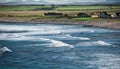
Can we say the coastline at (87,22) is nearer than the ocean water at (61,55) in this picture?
No

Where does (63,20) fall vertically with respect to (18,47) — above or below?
below

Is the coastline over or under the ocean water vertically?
under

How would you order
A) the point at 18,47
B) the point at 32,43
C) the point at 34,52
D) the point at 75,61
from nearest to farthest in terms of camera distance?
the point at 75,61 → the point at 34,52 → the point at 18,47 → the point at 32,43

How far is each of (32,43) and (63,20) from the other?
248ft

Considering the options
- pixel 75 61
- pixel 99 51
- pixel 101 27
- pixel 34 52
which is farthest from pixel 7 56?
pixel 101 27

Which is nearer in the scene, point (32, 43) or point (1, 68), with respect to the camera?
point (1, 68)

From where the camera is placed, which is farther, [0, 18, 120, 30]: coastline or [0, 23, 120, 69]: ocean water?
[0, 18, 120, 30]: coastline

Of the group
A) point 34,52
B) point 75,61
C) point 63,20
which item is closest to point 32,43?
point 34,52

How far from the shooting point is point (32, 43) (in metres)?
89.9

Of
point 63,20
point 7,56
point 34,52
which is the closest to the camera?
point 7,56

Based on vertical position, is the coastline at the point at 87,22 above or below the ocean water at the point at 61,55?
below

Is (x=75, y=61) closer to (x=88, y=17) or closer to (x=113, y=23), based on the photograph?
(x=113, y=23)

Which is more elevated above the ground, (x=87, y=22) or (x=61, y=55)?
(x=61, y=55)

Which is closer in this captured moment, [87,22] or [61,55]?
[61,55]
